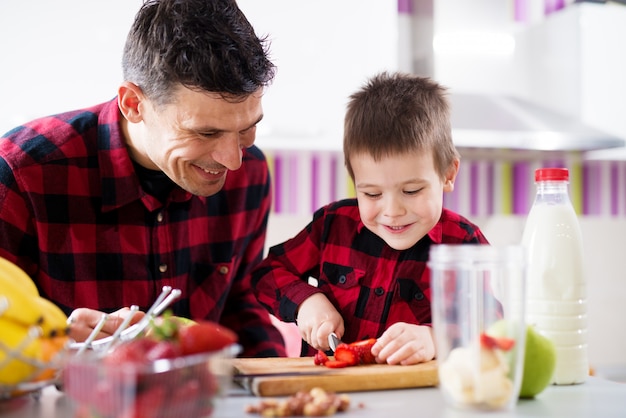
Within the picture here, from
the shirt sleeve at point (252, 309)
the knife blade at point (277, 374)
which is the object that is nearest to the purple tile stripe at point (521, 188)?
the shirt sleeve at point (252, 309)

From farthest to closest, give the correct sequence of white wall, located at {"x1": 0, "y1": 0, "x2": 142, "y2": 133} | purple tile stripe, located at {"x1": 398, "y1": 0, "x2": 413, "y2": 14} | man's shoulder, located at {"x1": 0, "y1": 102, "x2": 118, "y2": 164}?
purple tile stripe, located at {"x1": 398, "y1": 0, "x2": 413, "y2": 14} < white wall, located at {"x1": 0, "y1": 0, "x2": 142, "y2": 133} < man's shoulder, located at {"x1": 0, "y1": 102, "x2": 118, "y2": 164}

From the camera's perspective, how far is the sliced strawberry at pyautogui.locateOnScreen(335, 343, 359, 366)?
104cm

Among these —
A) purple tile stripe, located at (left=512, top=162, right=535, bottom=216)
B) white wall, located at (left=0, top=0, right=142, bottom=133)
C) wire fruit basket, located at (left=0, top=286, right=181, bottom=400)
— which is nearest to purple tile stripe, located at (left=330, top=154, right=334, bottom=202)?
purple tile stripe, located at (left=512, top=162, right=535, bottom=216)

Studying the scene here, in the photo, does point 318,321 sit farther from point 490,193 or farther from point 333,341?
point 490,193

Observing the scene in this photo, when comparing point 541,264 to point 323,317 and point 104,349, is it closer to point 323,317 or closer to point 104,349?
point 323,317

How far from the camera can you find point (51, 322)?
0.83 m

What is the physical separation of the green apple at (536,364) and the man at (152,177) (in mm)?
701

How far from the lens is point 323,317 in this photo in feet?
4.26

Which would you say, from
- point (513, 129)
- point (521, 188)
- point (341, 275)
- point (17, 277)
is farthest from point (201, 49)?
point (521, 188)

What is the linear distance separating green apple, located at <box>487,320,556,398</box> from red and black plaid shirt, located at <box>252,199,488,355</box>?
18.1 inches

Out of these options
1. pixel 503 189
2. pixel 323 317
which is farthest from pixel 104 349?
pixel 503 189

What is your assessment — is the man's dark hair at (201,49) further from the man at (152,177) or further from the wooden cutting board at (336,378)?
the wooden cutting board at (336,378)

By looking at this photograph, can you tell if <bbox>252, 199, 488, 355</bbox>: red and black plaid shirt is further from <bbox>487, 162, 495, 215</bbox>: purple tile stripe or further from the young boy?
<bbox>487, 162, 495, 215</bbox>: purple tile stripe

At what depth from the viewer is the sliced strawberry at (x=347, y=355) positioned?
104cm
